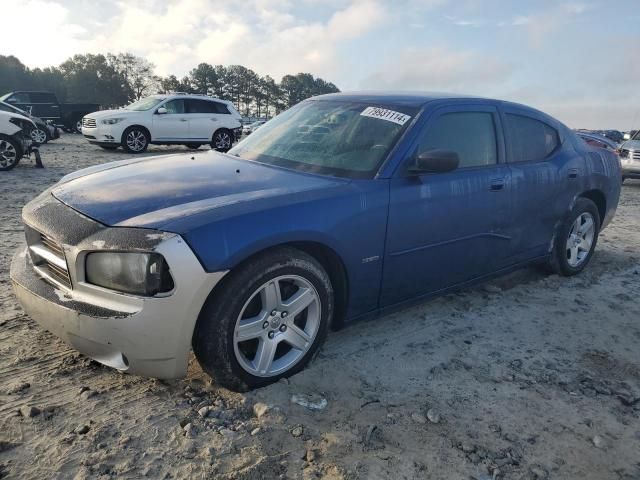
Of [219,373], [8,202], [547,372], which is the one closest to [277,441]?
[219,373]

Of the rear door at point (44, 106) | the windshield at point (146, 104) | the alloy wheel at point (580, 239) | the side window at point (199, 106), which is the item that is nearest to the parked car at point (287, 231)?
the alloy wheel at point (580, 239)

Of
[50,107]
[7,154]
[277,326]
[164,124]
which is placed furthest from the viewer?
[50,107]

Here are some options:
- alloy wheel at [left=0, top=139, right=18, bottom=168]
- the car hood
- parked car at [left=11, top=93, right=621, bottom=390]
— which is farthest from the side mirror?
alloy wheel at [left=0, top=139, right=18, bottom=168]

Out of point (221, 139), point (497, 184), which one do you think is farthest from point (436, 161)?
point (221, 139)

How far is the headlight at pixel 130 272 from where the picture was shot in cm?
212

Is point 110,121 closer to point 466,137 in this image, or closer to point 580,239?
point 466,137

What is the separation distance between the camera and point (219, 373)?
94.0 inches

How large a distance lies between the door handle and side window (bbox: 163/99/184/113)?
12.3 meters

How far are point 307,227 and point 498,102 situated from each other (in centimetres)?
222

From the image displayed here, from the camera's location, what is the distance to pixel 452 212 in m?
3.19

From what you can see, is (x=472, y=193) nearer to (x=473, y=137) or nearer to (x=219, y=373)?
(x=473, y=137)

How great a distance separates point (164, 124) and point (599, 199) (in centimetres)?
1194

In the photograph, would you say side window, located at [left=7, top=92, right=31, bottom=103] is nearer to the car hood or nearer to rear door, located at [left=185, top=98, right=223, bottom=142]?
rear door, located at [left=185, top=98, right=223, bottom=142]

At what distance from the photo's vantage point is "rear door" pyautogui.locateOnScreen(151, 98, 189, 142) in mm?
13778
